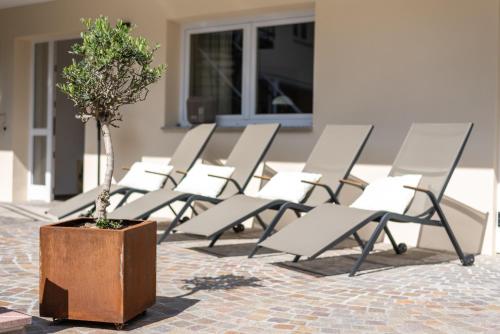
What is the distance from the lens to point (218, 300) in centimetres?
368

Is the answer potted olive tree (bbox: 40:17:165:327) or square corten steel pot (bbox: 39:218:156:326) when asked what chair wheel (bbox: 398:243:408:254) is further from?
square corten steel pot (bbox: 39:218:156:326)

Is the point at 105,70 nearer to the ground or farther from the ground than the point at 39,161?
farther from the ground

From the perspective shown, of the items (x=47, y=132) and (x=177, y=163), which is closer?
(x=177, y=163)

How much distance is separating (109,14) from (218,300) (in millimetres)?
5646

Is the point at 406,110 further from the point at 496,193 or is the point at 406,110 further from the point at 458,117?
the point at 496,193

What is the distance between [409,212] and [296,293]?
1676mm

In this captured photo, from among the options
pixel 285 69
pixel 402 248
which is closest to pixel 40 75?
pixel 285 69

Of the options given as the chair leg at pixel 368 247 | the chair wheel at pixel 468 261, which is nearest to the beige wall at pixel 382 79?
the chair wheel at pixel 468 261

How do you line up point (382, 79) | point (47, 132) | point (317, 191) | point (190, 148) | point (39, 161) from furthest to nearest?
1. point (39, 161)
2. point (47, 132)
3. point (190, 148)
4. point (382, 79)
5. point (317, 191)

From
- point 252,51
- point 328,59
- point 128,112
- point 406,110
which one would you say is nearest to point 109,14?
point 128,112

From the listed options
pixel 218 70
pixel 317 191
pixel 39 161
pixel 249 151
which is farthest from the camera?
pixel 39 161

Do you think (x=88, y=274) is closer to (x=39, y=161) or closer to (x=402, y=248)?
(x=402, y=248)

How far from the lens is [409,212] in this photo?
5.18 metres

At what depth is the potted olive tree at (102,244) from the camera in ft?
9.92
